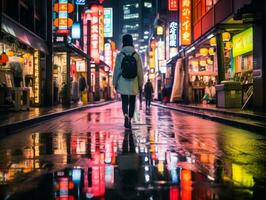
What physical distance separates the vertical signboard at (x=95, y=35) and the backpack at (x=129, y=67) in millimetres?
37146

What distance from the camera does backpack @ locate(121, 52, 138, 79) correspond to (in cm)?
1193

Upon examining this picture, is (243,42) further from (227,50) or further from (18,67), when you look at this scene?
(18,67)

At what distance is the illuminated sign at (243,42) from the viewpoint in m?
24.5

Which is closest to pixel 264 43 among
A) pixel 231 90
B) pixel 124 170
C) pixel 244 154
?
pixel 231 90

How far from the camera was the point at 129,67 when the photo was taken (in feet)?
39.1

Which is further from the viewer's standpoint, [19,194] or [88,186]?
[88,186]

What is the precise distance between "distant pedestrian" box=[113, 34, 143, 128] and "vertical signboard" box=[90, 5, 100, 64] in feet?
121

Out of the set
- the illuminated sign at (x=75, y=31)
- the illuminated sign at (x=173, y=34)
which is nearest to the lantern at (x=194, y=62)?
the illuminated sign at (x=173, y=34)

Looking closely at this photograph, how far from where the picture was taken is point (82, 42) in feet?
165

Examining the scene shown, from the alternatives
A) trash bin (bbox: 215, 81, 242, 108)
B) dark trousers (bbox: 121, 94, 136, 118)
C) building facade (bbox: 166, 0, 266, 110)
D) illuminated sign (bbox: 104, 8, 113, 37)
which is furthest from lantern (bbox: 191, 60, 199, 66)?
illuminated sign (bbox: 104, 8, 113, 37)

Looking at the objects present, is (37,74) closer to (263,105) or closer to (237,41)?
(237,41)

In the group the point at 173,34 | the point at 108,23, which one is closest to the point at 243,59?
the point at 173,34

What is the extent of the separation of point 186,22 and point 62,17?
1060cm

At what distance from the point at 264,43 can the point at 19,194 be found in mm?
15602
